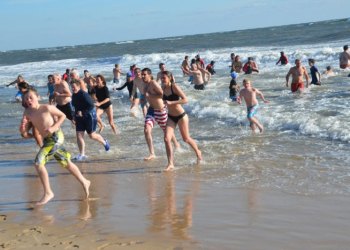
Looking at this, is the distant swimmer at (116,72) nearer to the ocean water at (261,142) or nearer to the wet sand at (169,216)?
the ocean water at (261,142)

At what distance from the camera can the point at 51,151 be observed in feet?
19.6

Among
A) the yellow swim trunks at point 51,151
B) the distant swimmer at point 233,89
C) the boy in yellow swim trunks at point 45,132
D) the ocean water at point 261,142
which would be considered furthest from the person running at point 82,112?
the distant swimmer at point 233,89

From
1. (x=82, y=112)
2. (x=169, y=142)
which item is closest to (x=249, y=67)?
(x=82, y=112)

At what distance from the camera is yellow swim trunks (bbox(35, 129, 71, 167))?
5965 millimetres

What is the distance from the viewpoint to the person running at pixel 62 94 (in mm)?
9746

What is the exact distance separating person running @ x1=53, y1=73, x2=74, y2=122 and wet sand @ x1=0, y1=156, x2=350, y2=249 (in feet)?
9.31

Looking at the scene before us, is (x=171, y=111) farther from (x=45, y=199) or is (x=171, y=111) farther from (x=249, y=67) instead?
(x=249, y=67)

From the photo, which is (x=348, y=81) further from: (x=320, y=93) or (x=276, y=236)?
(x=276, y=236)

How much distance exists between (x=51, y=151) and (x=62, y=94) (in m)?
4.06

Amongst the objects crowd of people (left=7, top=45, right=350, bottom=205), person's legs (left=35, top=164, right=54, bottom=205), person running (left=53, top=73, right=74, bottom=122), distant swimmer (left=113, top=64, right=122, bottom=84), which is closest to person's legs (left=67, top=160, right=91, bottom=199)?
crowd of people (left=7, top=45, right=350, bottom=205)

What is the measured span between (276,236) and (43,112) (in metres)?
2.97

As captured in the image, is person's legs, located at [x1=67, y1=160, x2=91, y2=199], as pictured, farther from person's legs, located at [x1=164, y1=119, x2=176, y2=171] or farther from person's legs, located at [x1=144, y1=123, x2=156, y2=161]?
person's legs, located at [x1=144, y1=123, x2=156, y2=161]

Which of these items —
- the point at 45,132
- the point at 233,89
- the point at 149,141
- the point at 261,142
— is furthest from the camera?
the point at 233,89

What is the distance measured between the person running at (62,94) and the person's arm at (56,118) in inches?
145
